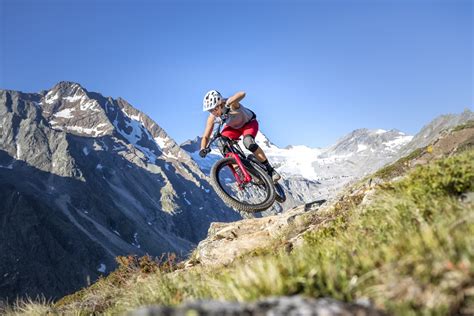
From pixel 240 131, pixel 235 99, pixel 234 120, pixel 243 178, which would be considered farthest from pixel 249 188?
pixel 235 99

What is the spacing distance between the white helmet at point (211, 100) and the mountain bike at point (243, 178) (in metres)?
0.74

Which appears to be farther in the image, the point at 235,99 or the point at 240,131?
the point at 240,131

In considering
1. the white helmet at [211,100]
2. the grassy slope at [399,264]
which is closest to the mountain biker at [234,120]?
the white helmet at [211,100]

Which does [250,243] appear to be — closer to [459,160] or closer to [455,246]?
[459,160]

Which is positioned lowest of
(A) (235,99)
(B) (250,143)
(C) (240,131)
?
(B) (250,143)

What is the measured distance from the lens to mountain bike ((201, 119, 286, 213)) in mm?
14031

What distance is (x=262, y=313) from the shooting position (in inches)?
146

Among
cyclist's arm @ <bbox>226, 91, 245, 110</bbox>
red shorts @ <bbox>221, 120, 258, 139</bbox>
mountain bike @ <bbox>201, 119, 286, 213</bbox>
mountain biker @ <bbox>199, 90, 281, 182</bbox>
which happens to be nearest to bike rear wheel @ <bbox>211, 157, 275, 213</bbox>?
mountain bike @ <bbox>201, 119, 286, 213</bbox>

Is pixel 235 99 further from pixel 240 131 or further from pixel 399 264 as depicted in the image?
pixel 399 264

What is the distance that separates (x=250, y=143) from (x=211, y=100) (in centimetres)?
197

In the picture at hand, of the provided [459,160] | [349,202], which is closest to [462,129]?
[349,202]

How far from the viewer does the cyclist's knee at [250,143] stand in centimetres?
1410

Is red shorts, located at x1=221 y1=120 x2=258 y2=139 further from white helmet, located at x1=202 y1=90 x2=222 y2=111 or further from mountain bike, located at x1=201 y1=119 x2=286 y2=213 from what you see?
white helmet, located at x1=202 y1=90 x2=222 y2=111

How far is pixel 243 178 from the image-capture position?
14305 millimetres
